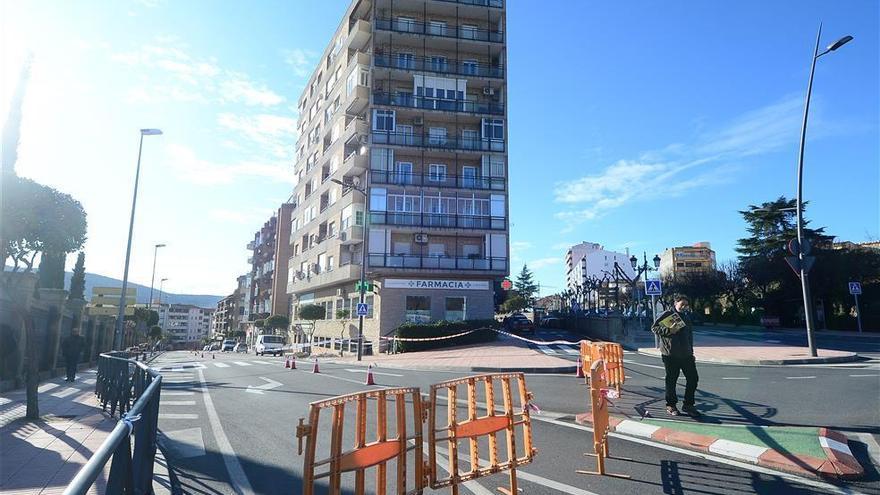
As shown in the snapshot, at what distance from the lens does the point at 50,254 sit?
11117 mm

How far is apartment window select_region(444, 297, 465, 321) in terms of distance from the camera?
107 feet

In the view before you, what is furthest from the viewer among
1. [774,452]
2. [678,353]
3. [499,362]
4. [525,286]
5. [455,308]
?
[525,286]

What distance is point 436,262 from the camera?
33.0 m

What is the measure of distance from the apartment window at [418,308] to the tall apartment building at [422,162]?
0.07 metres

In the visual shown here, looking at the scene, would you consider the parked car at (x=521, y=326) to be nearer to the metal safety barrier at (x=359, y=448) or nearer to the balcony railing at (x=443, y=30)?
the balcony railing at (x=443, y=30)

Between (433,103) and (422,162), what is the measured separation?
4.25 m

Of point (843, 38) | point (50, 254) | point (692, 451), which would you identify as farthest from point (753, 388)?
point (50, 254)

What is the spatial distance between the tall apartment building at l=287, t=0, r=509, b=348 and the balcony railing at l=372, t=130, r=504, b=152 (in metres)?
0.07

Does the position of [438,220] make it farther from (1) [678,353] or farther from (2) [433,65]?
(1) [678,353]

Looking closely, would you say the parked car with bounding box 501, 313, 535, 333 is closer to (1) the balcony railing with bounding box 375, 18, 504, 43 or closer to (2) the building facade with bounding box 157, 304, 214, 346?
(1) the balcony railing with bounding box 375, 18, 504, 43

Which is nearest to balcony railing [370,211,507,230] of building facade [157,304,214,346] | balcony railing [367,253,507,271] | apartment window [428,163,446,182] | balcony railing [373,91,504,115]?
balcony railing [367,253,507,271]

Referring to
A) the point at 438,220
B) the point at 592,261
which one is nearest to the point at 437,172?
the point at 438,220

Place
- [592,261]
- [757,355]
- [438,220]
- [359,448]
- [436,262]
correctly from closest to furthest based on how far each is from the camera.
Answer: [359,448] → [757,355] → [436,262] → [438,220] → [592,261]

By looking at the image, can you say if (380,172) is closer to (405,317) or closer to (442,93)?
(442,93)
